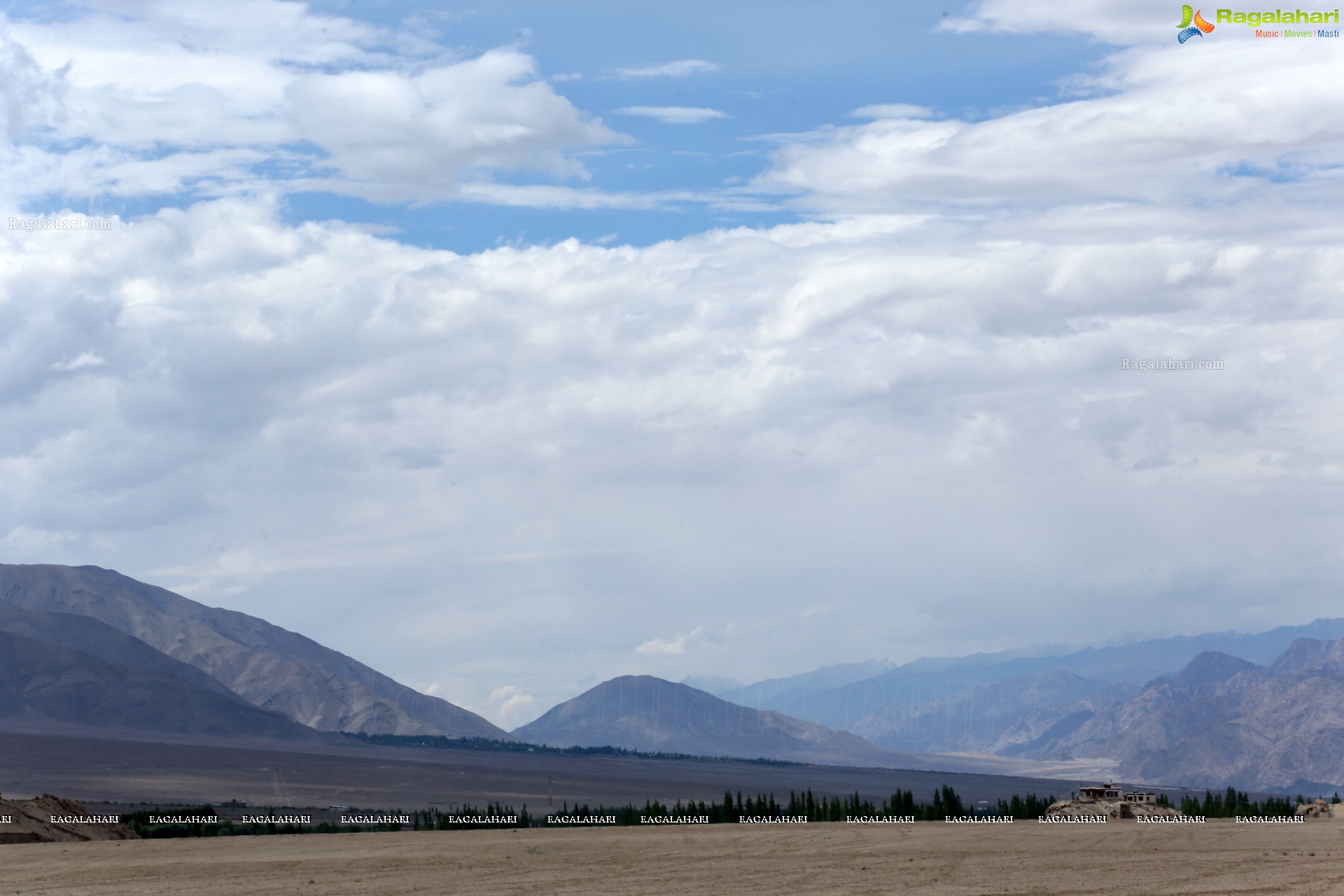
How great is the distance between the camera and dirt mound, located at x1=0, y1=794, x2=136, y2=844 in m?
74.4

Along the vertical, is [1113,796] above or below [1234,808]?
above

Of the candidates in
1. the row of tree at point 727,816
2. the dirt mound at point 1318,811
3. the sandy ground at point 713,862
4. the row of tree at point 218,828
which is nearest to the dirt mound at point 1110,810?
the row of tree at point 727,816

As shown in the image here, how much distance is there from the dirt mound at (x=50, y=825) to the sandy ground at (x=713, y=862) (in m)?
3.15

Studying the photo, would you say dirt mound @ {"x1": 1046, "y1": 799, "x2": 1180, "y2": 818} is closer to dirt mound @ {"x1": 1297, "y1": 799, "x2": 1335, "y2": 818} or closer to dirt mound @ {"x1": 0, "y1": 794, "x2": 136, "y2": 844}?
dirt mound @ {"x1": 1297, "y1": 799, "x2": 1335, "y2": 818}

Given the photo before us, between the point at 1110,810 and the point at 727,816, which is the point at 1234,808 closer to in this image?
the point at 1110,810

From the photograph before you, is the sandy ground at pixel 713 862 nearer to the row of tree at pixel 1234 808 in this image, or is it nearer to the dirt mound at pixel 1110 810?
the dirt mound at pixel 1110 810

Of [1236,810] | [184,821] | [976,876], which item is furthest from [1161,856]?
[184,821]

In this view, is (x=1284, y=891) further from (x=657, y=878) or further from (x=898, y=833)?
(x=898, y=833)

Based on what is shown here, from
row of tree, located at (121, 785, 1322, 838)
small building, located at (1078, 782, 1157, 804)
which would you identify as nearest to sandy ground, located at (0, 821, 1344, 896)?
small building, located at (1078, 782, 1157, 804)

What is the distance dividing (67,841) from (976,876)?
4909cm

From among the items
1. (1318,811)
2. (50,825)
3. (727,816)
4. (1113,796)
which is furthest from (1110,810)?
(50,825)

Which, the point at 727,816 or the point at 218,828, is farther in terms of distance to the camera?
the point at 727,816

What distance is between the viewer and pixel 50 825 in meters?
77.4

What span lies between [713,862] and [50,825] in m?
39.8
